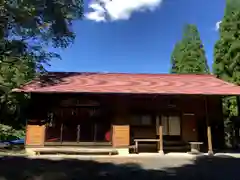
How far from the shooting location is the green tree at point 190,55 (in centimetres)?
3328

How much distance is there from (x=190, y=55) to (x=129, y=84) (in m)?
19.4

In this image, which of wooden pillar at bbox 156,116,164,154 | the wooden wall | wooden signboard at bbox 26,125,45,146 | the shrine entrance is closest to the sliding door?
the wooden wall

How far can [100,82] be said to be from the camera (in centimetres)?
1709

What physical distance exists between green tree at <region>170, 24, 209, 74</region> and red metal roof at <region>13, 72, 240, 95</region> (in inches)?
541

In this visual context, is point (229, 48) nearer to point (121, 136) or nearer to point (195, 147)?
point (195, 147)

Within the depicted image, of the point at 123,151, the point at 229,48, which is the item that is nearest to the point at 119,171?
the point at 123,151

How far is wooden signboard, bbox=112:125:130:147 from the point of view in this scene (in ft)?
50.4

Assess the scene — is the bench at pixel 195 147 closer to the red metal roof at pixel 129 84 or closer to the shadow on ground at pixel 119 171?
the red metal roof at pixel 129 84

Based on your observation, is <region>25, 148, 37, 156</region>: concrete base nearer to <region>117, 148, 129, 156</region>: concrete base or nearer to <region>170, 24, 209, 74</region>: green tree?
<region>117, 148, 129, 156</region>: concrete base

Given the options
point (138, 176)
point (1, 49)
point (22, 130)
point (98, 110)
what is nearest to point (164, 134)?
point (98, 110)

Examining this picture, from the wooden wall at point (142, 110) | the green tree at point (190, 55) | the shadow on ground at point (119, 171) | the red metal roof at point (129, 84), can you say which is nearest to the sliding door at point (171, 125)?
the wooden wall at point (142, 110)

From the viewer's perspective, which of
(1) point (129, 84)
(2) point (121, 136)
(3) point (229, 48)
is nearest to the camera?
(2) point (121, 136)

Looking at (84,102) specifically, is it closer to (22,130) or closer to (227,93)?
(227,93)

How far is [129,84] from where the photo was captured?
16750mm
